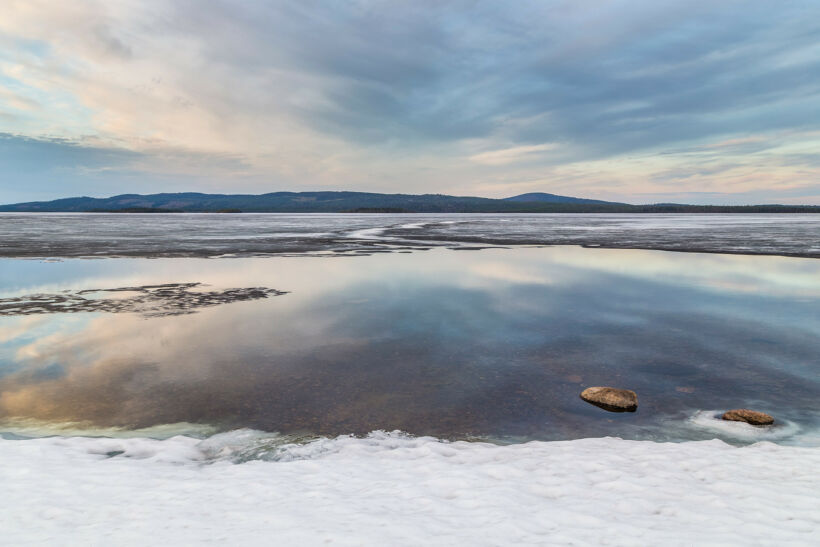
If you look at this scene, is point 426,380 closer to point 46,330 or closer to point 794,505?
point 794,505

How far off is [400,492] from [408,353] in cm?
609

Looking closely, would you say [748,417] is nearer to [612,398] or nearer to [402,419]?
[612,398]

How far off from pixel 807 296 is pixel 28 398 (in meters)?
25.8

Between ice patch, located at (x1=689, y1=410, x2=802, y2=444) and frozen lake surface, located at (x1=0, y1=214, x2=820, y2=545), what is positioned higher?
frozen lake surface, located at (x1=0, y1=214, x2=820, y2=545)

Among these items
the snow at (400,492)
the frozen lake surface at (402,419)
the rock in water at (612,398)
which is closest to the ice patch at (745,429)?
the frozen lake surface at (402,419)

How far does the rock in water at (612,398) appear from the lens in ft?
27.9

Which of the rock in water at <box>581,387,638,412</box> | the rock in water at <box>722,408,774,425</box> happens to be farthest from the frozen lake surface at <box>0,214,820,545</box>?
the rock in water at <box>581,387,638,412</box>

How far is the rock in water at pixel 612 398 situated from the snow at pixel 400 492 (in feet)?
4.65

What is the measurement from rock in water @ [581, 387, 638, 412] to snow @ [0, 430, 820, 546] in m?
1.42

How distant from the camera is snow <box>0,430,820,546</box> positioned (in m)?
4.70

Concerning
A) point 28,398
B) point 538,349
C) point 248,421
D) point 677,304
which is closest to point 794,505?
point 538,349

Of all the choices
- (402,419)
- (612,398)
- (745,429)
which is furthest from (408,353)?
(745,429)

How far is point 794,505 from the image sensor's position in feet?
17.2

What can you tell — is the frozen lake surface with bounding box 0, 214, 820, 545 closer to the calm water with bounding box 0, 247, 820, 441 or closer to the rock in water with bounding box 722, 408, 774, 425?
the calm water with bounding box 0, 247, 820, 441
